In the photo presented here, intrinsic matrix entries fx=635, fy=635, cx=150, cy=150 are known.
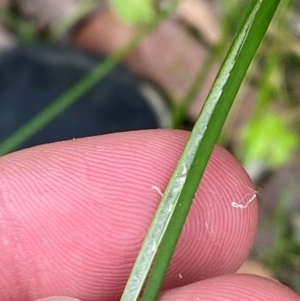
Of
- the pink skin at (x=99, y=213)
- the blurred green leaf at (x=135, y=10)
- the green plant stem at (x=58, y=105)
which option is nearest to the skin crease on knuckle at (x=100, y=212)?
the pink skin at (x=99, y=213)

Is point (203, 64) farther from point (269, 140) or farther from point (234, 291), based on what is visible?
point (234, 291)

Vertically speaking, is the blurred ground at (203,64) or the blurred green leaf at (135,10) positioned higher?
the blurred green leaf at (135,10)

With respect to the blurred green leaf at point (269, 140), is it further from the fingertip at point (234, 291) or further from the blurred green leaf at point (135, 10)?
the fingertip at point (234, 291)

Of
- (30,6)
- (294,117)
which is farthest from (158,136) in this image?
(30,6)

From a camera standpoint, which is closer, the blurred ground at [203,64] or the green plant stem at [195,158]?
the green plant stem at [195,158]

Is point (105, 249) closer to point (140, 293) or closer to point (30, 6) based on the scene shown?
point (140, 293)

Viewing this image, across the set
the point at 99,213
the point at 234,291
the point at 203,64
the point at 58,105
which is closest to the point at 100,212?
the point at 99,213
